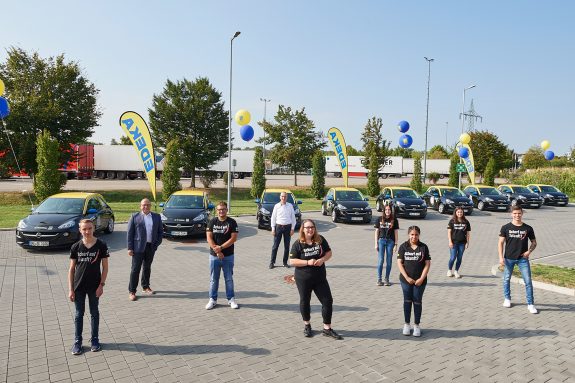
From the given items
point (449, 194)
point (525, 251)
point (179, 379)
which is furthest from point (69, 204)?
point (449, 194)

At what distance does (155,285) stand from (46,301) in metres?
1.89

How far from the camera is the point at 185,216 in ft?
43.1

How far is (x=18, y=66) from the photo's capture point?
88.6ft

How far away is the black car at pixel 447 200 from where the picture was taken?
72.3ft

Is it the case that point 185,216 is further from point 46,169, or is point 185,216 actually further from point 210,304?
point 46,169

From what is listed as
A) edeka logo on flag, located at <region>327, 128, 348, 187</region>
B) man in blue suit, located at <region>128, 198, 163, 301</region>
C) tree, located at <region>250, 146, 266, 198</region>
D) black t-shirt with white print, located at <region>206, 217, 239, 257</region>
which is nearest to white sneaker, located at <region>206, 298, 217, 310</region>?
black t-shirt with white print, located at <region>206, 217, 239, 257</region>

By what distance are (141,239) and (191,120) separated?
2724 cm

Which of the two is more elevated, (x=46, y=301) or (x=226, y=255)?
(x=226, y=255)

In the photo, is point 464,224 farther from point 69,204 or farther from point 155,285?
point 69,204

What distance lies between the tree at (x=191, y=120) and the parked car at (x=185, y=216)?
19603 mm

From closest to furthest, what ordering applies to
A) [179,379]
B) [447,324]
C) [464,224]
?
[179,379] → [447,324] → [464,224]

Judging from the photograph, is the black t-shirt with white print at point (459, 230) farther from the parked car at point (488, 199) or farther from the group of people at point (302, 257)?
the parked car at point (488, 199)

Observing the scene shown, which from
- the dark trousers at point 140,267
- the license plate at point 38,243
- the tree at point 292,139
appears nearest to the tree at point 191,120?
the tree at point 292,139

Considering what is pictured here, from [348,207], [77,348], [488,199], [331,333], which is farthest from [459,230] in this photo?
[488,199]
